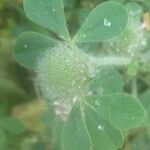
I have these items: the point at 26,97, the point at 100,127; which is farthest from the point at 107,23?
the point at 26,97

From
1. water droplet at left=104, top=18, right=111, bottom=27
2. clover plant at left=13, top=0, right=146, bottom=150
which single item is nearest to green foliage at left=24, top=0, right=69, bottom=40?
clover plant at left=13, top=0, right=146, bottom=150

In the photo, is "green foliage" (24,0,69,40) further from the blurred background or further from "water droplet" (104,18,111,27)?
the blurred background

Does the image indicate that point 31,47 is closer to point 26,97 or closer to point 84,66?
point 84,66

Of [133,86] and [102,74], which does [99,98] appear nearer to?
[102,74]

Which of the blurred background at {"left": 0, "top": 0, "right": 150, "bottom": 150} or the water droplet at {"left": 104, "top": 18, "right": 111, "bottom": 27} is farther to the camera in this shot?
the blurred background at {"left": 0, "top": 0, "right": 150, "bottom": 150}

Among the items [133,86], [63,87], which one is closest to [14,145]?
[133,86]

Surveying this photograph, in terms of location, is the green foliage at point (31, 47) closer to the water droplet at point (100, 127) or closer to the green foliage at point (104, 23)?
the green foliage at point (104, 23)
